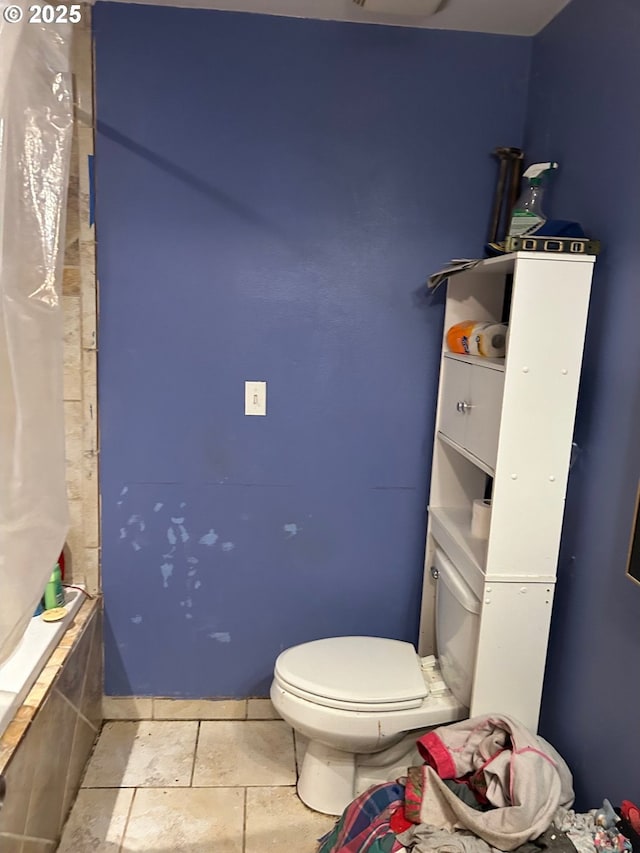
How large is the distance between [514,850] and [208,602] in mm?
1159

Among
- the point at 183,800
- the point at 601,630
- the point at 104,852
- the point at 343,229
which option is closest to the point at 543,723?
the point at 601,630

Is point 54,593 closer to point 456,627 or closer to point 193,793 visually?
point 193,793

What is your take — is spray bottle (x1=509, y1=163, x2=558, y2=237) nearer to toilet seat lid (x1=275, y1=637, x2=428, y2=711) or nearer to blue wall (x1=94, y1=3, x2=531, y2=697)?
blue wall (x1=94, y1=3, x2=531, y2=697)

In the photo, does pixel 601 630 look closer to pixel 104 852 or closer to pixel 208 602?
pixel 208 602

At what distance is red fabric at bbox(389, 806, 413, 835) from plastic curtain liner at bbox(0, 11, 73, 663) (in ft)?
2.84

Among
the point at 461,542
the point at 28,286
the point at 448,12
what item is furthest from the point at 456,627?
the point at 448,12

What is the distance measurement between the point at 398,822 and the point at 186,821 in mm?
681

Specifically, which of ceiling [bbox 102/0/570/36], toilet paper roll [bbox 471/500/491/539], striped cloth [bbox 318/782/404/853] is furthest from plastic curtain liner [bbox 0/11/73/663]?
toilet paper roll [bbox 471/500/491/539]

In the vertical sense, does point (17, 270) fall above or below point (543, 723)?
above

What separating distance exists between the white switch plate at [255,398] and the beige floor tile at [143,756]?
1.05 meters

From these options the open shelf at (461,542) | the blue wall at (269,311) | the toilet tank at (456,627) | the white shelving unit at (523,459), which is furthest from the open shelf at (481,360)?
the toilet tank at (456,627)

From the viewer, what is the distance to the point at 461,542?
1.79m

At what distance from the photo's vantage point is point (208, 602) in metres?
2.15

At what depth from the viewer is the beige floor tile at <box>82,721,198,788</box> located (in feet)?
6.33
